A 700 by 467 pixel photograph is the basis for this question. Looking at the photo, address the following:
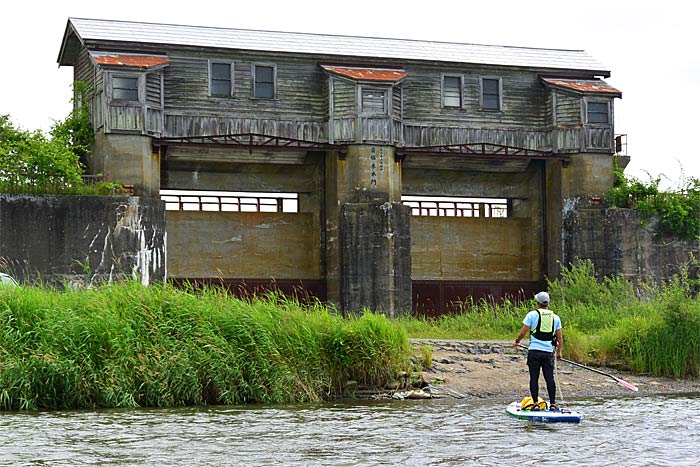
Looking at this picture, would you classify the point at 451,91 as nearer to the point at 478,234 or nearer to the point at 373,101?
the point at 373,101

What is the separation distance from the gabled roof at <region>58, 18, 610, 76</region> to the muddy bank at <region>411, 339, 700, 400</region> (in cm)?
1775

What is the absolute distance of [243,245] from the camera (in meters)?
41.6

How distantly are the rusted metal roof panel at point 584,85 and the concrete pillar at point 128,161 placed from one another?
53.3 ft

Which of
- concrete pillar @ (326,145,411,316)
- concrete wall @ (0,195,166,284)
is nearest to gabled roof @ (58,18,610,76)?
concrete pillar @ (326,145,411,316)

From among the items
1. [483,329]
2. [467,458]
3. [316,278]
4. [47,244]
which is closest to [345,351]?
[467,458]

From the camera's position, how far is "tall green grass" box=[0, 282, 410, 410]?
778 inches

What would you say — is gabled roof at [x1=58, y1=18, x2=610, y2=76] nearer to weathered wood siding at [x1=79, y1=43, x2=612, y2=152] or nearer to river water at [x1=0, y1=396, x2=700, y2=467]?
weathered wood siding at [x1=79, y1=43, x2=612, y2=152]

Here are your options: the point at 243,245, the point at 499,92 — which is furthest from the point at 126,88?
the point at 499,92

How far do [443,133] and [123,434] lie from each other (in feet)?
92.4

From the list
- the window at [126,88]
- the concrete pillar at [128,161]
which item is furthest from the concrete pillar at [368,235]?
the window at [126,88]

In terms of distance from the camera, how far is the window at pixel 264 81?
41.1 m

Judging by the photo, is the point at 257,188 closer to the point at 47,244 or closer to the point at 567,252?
the point at 47,244

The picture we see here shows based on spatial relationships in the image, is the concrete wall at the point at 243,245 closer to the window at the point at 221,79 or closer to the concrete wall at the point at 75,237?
the concrete wall at the point at 75,237

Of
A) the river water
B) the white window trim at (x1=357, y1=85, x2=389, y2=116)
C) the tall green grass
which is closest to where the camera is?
the river water
